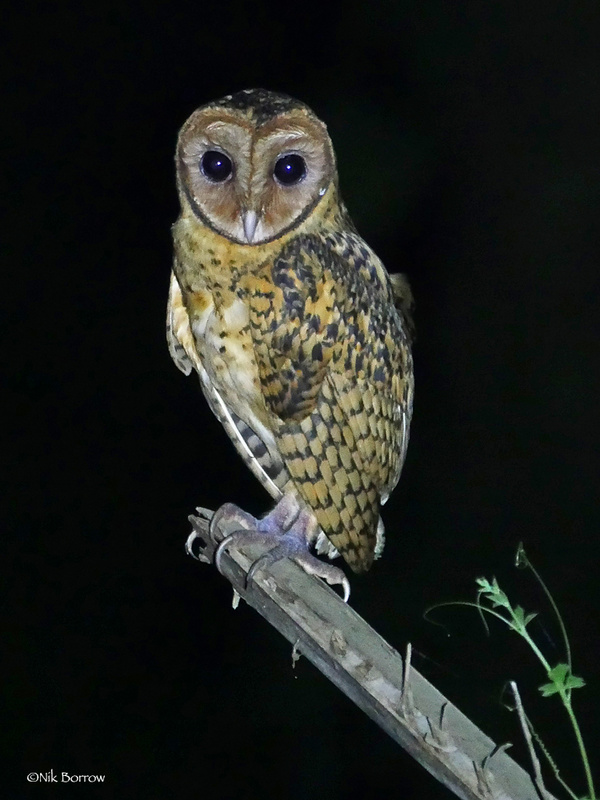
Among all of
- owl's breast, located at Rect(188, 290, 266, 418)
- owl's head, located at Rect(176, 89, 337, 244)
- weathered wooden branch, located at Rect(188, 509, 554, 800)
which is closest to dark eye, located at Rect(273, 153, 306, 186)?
owl's head, located at Rect(176, 89, 337, 244)

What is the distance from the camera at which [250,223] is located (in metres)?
1.08

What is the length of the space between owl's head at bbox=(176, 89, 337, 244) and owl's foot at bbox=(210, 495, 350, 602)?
1.33 ft

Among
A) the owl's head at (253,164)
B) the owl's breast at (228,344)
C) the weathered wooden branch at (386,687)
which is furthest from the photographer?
the owl's breast at (228,344)

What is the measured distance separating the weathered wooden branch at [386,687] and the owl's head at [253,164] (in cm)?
41

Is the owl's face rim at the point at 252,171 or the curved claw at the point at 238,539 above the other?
the owl's face rim at the point at 252,171

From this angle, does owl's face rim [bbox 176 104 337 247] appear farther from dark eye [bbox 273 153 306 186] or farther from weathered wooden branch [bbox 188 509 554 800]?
weathered wooden branch [bbox 188 509 554 800]

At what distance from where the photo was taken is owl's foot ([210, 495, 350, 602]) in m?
1.26

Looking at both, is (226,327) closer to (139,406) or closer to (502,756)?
(502,756)

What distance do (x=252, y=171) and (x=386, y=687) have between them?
545 mm

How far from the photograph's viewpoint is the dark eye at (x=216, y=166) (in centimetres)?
104
